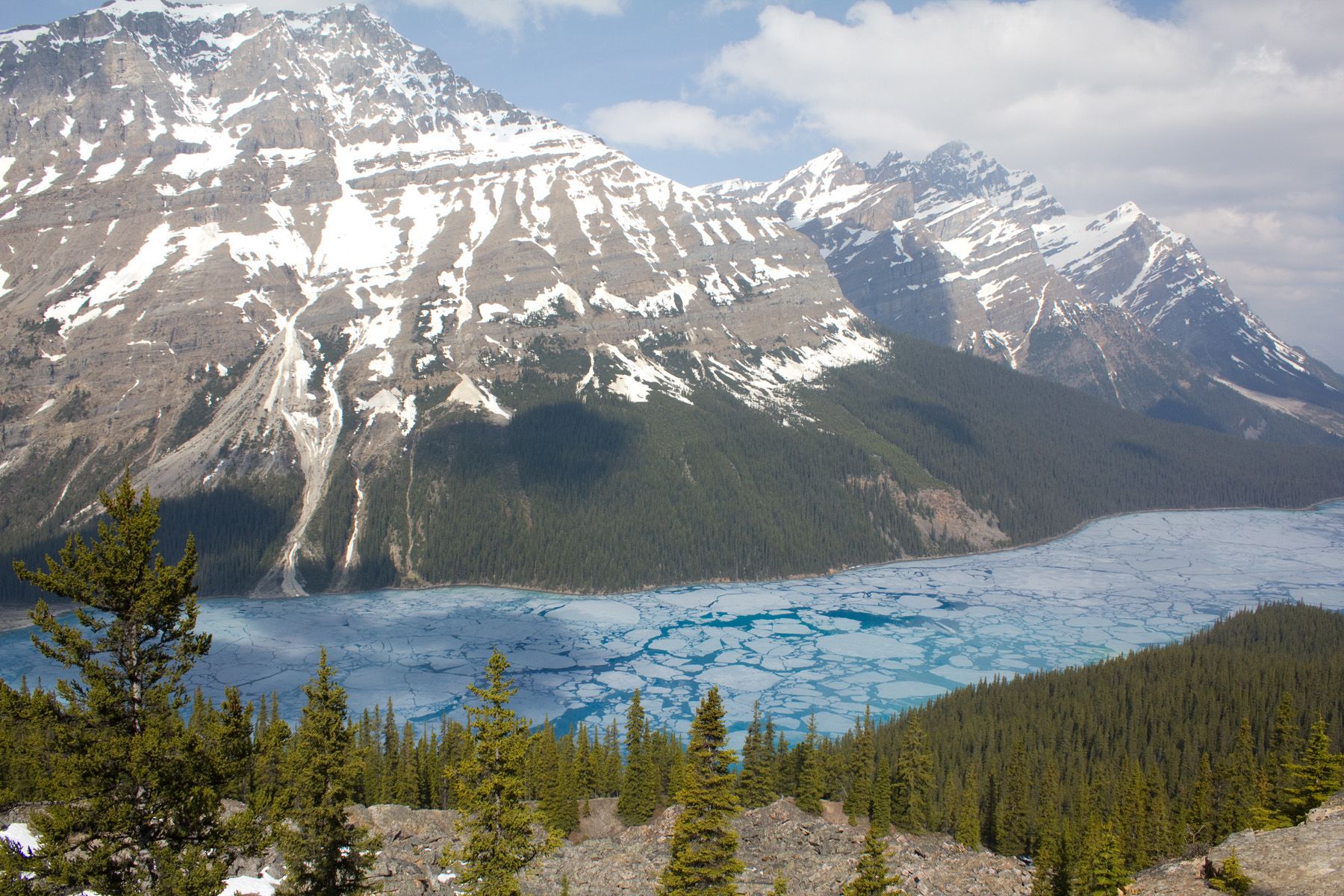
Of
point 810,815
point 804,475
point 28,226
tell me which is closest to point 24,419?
point 28,226

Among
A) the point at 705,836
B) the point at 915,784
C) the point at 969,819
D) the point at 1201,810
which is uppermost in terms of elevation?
the point at 705,836

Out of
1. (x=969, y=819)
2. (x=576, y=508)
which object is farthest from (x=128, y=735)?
(x=576, y=508)

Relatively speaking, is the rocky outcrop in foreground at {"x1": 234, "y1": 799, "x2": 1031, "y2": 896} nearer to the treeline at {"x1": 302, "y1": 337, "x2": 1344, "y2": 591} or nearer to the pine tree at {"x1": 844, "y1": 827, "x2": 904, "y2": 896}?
the pine tree at {"x1": 844, "y1": 827, "x2": 904, "y2": 896}

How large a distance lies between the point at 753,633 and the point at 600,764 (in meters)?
57.2

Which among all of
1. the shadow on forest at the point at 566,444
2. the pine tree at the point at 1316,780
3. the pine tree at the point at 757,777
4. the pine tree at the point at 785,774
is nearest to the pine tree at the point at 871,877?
the pine tree at the point at 1316,780

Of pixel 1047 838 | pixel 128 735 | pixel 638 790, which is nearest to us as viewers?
pixel 128 735

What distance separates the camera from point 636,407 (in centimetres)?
19338

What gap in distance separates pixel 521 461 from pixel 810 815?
120456mm

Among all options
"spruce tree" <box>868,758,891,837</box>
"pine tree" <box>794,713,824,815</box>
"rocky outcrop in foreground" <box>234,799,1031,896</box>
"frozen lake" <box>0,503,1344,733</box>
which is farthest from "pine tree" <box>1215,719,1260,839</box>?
"frozen lake" <box>0,503,1344,733</box>

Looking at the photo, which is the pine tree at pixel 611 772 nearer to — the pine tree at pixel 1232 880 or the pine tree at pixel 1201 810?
the pine tree at pixel 1201 810

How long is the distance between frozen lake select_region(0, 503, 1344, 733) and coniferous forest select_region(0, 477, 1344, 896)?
11.5 meters

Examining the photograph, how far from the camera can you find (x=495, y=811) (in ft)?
87.7

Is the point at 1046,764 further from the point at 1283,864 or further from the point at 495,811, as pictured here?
the point at 495,811

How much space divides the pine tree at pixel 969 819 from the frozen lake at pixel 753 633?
29.1 meters
